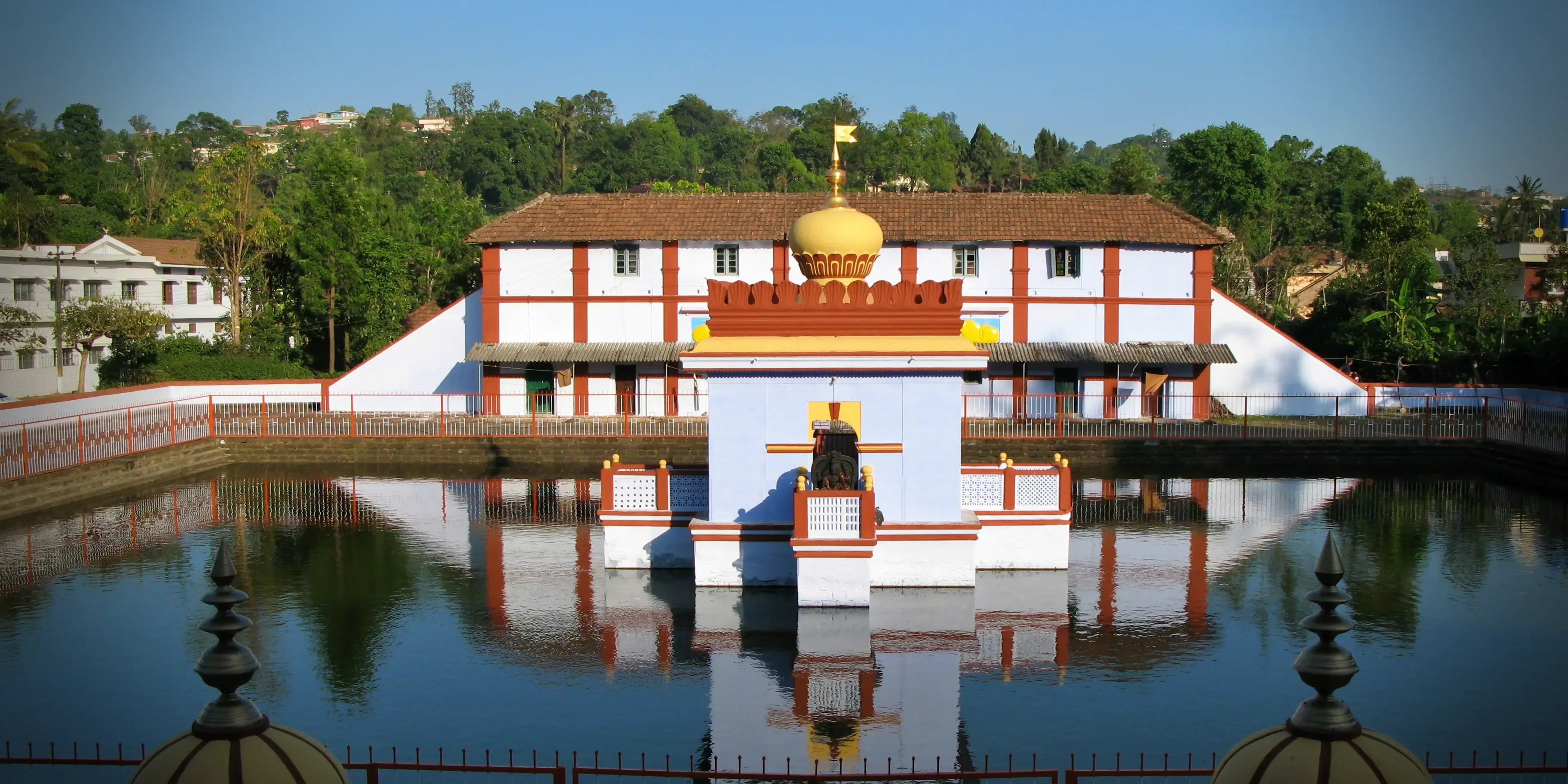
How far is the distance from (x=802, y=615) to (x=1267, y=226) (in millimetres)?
56267

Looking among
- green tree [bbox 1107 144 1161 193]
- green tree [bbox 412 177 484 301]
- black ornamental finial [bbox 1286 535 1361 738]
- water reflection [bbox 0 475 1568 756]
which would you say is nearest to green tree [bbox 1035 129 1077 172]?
green tree [bbox 1107 144 1161 193]

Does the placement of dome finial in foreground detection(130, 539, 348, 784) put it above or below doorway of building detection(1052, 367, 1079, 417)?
below

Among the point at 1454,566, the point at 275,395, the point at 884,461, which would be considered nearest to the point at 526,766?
the point at 884,461

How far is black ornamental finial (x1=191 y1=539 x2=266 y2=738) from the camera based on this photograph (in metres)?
5.68

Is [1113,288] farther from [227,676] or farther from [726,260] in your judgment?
[227,676]

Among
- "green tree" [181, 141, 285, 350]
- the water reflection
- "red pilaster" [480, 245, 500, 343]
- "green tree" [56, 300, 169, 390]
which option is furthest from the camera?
"green tree" [181, 141, 285, 350]

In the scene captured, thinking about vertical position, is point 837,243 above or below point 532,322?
above

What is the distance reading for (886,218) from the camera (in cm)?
4009

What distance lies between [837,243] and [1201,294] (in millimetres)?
21553

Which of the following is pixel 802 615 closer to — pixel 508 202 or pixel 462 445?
pixel 462 445

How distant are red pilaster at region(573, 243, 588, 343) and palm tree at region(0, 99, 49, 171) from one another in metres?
23.2

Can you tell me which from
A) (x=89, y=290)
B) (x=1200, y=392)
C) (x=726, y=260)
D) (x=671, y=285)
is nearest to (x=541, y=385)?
(x=671, y=285)

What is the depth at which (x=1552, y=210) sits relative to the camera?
73438mm

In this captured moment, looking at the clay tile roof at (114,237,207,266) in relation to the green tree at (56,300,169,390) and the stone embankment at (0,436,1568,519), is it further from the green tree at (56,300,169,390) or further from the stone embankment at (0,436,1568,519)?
the stone embankment at (0,436,1568,519)
